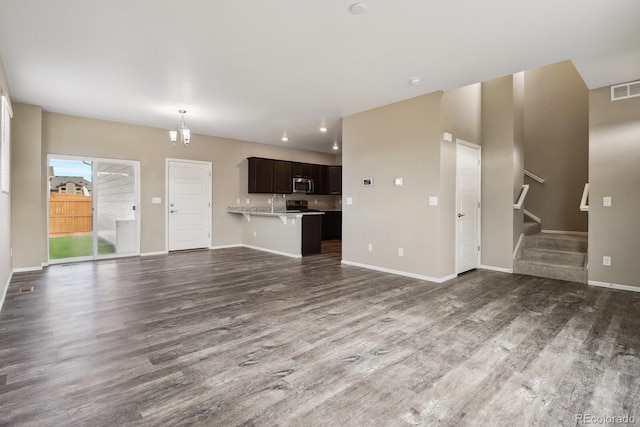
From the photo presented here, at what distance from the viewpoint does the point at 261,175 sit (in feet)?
26.7

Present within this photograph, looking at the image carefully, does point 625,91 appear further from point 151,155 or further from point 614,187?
point 151,155

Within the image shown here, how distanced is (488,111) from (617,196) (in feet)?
7.31

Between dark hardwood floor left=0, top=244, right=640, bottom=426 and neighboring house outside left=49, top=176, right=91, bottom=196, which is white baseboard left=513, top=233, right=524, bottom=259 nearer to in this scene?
dark hardwood floor left=0, top=244, right=640, bottom=426

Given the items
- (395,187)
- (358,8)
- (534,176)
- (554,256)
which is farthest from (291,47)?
(534,176)

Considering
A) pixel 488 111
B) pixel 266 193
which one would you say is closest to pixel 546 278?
pixel 488 111

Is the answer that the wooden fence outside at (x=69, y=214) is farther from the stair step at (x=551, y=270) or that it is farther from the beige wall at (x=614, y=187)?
the beige wall at (x=614, y=187)

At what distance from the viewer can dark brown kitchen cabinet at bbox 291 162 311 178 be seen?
343 inches

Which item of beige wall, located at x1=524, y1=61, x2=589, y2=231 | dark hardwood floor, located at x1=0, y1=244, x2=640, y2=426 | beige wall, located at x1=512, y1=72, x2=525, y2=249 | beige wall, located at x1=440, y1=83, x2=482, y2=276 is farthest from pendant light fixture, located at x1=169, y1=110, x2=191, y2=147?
beige wall, located at x1=524, y1=61, x2=589, y2=231

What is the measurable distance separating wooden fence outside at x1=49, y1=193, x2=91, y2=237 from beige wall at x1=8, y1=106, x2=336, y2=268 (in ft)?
3.33

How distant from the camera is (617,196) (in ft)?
13.8

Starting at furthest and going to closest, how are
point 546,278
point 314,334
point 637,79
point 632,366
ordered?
point 546,278 < point 637,79 < point 314,334 < point 632,366

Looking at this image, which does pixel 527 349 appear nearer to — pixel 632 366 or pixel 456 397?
pixel 632 366

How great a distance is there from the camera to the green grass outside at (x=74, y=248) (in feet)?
20.9

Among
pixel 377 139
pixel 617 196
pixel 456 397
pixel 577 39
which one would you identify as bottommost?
pixel 456 397
